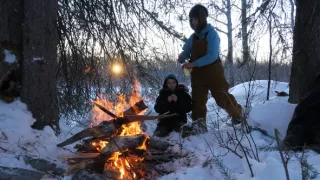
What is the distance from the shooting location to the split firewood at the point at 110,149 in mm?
3047

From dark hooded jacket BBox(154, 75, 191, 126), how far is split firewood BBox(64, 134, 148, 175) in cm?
126

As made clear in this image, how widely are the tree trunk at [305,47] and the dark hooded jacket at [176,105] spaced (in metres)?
1.60

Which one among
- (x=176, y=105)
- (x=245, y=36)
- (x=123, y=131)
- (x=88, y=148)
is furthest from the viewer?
(x=245, y=36)

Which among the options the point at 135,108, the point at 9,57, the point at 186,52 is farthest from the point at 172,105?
the point at 9,57

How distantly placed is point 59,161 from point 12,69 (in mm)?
1319

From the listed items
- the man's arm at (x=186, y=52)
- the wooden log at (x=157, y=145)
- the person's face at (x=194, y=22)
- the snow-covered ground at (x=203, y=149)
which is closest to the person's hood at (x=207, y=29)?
the person's face at (x=194, y=22)

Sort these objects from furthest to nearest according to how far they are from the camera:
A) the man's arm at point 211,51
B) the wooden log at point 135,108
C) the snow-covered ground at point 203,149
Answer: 1. the wooden log at point 135,108
2. the man's arm at point 211,51
3. the snow-covered ground at point 203,149

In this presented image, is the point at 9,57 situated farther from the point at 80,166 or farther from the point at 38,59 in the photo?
the point at 80,166

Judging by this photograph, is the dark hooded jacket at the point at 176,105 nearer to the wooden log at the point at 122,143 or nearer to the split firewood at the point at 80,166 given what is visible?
the wooden log at the point at 122,143

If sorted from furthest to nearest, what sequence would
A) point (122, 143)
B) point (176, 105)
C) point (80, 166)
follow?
point (176, 105) → point (122, 143) → point (80, 166)

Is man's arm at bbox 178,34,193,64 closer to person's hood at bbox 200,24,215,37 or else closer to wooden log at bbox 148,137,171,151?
person's hood at bbox 200,24,215,37

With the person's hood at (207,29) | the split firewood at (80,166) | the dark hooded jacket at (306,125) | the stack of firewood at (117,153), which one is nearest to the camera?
the split firewood at (80,166)

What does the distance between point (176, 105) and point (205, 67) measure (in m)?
0.74

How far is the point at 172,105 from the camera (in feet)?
15.6
